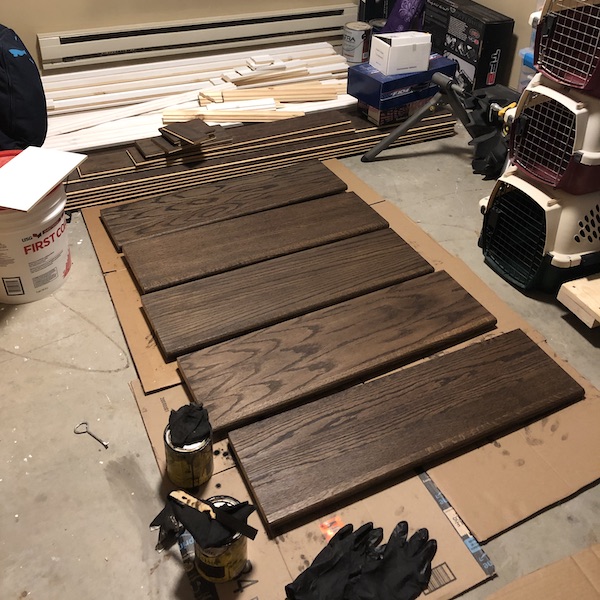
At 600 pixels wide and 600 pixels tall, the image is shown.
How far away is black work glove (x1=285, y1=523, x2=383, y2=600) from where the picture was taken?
1.30 metres

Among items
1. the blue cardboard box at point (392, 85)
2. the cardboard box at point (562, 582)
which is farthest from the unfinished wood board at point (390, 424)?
the blue cardboard box at point (392, 85)

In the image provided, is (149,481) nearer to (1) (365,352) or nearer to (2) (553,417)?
(1) (365,352)

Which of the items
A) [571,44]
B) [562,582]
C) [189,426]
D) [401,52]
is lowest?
[562,582]

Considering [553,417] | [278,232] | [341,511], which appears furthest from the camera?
[278,232]

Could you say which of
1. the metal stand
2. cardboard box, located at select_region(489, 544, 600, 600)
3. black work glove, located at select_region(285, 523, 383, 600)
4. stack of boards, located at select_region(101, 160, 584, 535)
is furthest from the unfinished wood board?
the metal stand

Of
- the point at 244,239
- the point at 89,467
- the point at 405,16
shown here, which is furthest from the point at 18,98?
the point at 405,16

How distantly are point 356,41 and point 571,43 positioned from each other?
1989 millimetres

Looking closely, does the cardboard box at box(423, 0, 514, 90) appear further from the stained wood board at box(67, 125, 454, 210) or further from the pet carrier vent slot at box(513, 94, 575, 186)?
the pet carrier vent slot at box(513, 94, 575, 186)

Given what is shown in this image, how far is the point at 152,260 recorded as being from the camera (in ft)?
7.27

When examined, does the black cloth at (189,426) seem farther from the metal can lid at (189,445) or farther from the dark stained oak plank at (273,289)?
the dark stained oak plank at (273,289)

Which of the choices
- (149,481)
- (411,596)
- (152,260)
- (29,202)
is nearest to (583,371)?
(411,596)

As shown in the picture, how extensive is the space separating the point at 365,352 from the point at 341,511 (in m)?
0.51

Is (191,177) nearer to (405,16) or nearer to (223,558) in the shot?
(405,16)

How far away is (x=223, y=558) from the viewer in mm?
1300
